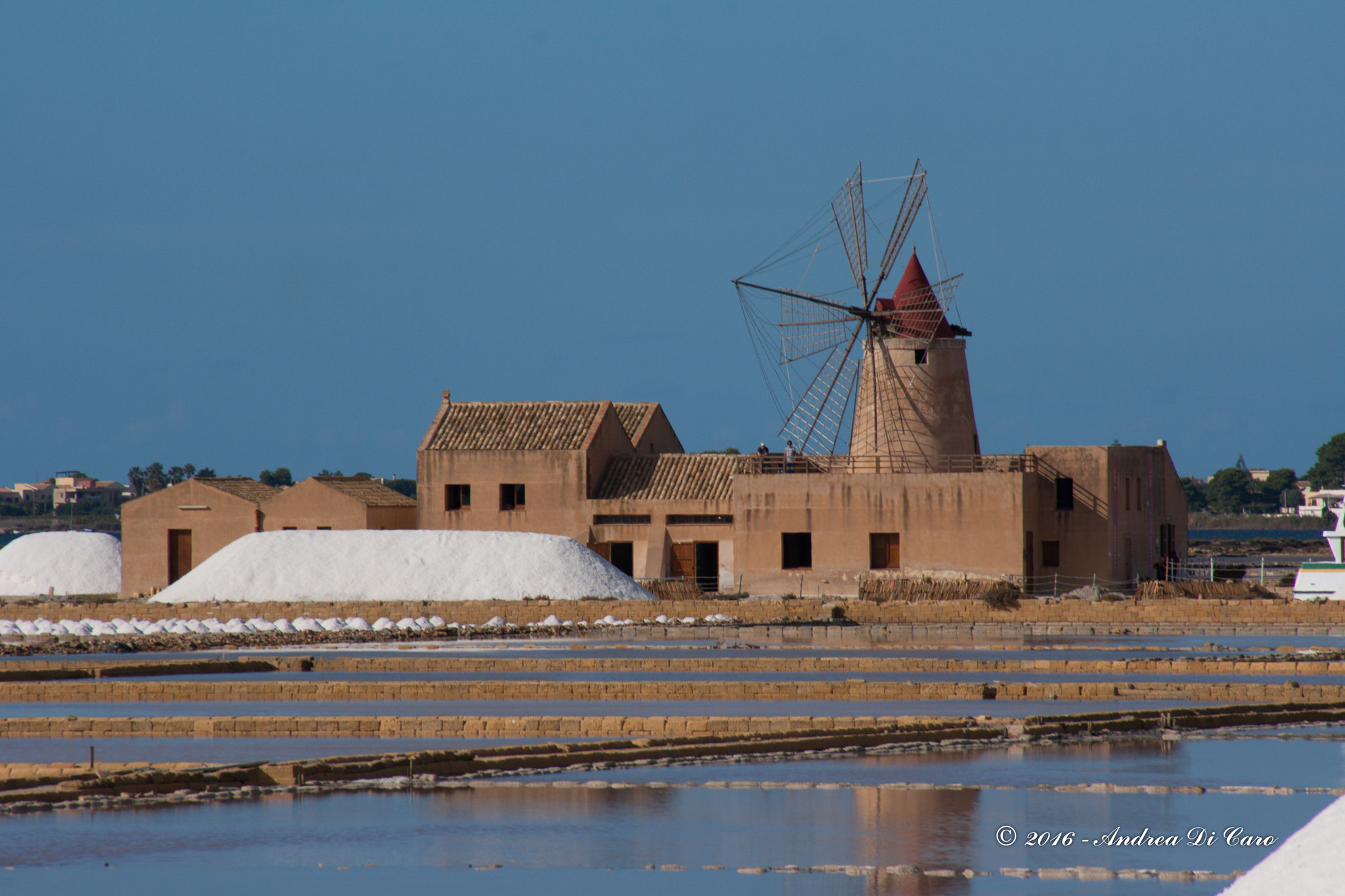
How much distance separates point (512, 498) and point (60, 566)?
41.0 ft

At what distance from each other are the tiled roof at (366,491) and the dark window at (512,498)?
91.9 inches

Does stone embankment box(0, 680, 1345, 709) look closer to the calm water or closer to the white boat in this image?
the white boat

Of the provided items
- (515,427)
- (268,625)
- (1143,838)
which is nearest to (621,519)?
(515,427)

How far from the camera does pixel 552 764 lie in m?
9.66

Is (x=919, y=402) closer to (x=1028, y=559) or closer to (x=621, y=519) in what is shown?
(x=1028, y=559)

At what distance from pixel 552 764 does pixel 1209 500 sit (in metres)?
140

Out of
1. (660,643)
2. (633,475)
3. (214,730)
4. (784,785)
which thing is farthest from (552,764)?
(633,475)

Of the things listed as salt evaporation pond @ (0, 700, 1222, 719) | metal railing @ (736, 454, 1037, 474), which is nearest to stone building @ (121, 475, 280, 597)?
metal railing @ (736, 454, 1037, 474)

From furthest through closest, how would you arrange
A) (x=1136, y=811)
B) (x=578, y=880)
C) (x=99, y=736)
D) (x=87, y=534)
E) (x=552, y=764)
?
(x=87, y=534) → (x=99, y=736) → (x=552, y=764) → (x=1136, y=811) → (x=578, y=880)

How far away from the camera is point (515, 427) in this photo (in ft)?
100

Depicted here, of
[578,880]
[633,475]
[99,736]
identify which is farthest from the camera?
[633,475]

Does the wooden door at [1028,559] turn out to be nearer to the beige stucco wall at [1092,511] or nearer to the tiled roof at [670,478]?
the beige stucco wall at [1092,511]

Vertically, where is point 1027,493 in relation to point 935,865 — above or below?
above

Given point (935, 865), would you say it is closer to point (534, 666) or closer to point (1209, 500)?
point (534, 666)
